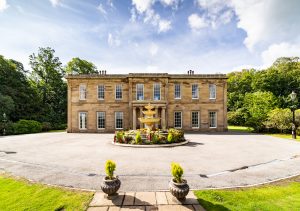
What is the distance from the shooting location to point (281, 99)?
37.3 meters

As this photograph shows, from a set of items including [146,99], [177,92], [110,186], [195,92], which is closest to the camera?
[110,186]

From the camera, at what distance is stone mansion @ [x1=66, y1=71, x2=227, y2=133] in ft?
84.9

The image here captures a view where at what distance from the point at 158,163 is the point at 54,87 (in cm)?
3778

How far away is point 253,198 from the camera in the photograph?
18.8 feet

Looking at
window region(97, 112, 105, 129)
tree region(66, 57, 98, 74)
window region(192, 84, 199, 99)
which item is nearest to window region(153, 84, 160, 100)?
window region(192, 84, 199, 99)

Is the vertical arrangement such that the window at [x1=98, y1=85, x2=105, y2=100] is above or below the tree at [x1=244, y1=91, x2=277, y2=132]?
above

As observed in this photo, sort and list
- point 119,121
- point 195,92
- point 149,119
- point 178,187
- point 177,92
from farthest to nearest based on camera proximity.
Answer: point 195,92 → point 177,92 → point 119,121 → point 149,119 → point 178,187

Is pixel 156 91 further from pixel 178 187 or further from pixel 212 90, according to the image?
pixel 178 187

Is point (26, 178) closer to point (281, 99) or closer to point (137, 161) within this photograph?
point (137, 161)

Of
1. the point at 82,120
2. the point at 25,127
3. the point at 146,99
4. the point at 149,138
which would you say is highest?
the point at 146,99

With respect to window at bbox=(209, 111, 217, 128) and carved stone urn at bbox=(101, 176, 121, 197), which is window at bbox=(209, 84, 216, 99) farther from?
carved stone urn at bbox=(101, 176, 121, 197)

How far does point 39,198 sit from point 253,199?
23.9 feet

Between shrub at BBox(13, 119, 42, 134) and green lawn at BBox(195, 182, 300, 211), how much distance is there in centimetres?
3060

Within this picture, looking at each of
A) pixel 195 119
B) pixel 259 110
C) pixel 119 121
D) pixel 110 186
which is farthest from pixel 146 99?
pixel 110 186
